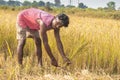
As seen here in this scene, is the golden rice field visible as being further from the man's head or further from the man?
the man's head

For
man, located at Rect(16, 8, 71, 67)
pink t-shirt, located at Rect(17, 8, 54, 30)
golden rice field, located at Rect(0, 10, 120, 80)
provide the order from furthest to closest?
pink t-shirt, located at Rect(17, 8, 54, 30) < man, located at Rect(16, 8, 71, 67) < golden rice field, located at Rect(0, 10, 120, 80)

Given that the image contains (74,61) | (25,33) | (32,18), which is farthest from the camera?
(25,33)

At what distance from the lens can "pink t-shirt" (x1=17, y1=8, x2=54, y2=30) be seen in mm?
4342

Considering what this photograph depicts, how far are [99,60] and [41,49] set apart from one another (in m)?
0.83

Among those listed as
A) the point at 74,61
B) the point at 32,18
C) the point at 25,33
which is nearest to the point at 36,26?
the point at 32,18

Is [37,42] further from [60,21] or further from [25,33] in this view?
[60,21]

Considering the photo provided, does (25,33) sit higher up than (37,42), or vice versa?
(25,33)

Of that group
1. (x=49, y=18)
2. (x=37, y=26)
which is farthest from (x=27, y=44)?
(x=49, y=18)

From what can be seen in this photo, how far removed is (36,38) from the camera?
4.95 meters

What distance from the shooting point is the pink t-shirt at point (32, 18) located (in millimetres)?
4342

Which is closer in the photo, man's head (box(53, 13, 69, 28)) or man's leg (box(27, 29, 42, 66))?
man's head (box(53, 13, 69, 28))

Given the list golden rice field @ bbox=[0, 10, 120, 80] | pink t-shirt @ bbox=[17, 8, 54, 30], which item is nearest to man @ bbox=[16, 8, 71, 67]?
pink t-shirt @ bbox=[17, 8, 54, 30]

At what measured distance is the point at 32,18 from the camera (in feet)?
15.2

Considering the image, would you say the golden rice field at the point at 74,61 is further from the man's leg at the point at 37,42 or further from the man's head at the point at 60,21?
the man's head at the point at 60,21
